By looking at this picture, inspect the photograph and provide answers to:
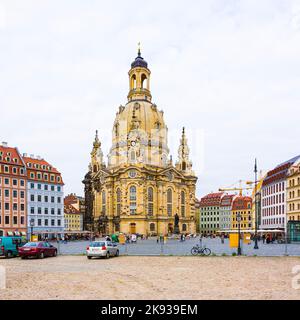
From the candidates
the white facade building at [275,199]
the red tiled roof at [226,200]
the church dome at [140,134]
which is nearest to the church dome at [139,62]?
the church dome at [140,134]

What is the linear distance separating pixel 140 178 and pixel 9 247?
74914 millimetres

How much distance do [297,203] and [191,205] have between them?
165 ft

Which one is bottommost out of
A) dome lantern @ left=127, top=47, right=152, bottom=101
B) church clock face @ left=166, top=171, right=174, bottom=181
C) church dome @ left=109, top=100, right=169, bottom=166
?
church clock face @ left=166, top=171, right=174, bottom=181

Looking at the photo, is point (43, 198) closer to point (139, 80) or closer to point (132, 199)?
point (132, 199)

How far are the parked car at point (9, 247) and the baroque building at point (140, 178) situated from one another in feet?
236

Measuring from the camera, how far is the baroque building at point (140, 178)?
10819 centimetres

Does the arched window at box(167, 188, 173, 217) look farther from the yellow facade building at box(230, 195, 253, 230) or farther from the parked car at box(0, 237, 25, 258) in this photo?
the parked car at box(0, 237, 25, 258)

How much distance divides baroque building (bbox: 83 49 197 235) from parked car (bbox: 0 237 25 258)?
71978mm

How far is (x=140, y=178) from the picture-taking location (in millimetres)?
108000

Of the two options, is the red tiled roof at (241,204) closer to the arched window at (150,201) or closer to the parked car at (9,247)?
the arched window at (150,201)

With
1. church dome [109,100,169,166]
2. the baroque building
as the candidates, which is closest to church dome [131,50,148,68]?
the baroque building

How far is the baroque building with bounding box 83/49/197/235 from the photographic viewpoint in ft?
355
